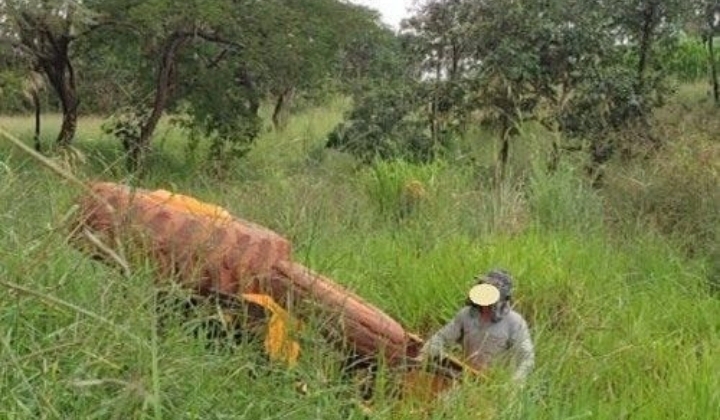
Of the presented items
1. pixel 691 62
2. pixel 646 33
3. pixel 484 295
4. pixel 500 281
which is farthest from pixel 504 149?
pixel 691 62

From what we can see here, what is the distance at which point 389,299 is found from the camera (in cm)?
511

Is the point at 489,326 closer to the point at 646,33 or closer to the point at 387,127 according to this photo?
the point at 387,127

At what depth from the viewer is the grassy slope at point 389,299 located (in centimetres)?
209

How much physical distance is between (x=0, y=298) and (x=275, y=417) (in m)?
0.63

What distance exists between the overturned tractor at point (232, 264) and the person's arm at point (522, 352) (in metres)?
0.22

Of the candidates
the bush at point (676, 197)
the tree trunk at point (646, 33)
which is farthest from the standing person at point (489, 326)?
the tree trunk at point (646, 33)

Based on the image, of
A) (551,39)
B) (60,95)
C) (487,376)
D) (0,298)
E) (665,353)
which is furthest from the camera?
(60,95)

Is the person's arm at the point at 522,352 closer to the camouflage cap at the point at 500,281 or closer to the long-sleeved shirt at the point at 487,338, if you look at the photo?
the long-sleeved shirt at the point at 487,338

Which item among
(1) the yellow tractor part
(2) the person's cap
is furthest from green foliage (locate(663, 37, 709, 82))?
(1) the yellow tractor part

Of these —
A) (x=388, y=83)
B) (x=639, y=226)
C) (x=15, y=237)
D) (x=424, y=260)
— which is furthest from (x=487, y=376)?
(x=388, y=83)

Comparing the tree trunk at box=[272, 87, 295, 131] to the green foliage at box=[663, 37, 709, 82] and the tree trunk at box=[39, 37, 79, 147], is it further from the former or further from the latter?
the green foliage at box=[663, 37, 709, 82]

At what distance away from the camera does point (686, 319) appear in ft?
17.2

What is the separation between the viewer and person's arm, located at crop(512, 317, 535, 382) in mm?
3303

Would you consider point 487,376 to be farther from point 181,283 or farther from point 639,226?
point 639,226
